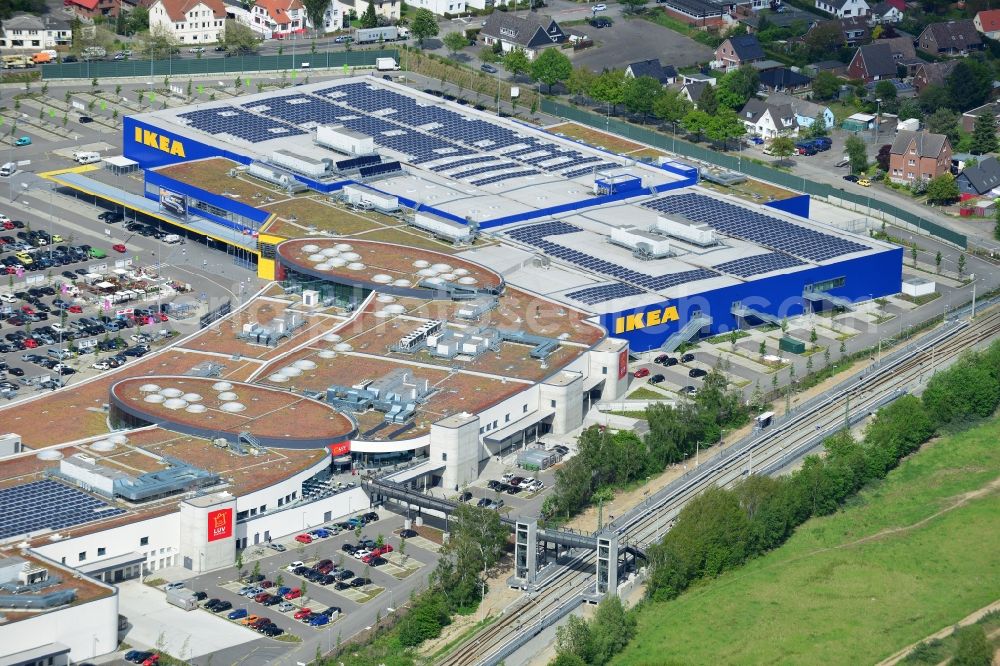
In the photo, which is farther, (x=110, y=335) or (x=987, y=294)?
(x=987, y=294)

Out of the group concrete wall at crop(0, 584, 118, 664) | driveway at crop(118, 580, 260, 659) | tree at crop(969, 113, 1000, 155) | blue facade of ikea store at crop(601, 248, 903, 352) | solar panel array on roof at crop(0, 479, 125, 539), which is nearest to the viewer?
concrete wall at crop(0, 584, 118, 664)

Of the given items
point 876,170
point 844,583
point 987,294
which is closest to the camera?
point 844,583

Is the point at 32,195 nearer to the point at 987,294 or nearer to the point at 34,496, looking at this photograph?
the point at 34,496

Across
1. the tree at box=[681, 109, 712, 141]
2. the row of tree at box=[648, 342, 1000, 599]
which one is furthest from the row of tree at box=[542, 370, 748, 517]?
the tree at box=[681, 109, 712, 141]

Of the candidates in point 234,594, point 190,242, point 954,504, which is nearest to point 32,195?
point 190,242

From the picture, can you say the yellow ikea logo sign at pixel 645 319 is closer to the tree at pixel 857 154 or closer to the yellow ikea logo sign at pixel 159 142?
the tree at pixel 857 154

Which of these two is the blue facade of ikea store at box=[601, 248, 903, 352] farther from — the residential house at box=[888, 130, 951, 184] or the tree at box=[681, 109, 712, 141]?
the tree at box=[681, 109, 712, 141]

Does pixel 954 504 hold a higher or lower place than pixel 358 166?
lower
